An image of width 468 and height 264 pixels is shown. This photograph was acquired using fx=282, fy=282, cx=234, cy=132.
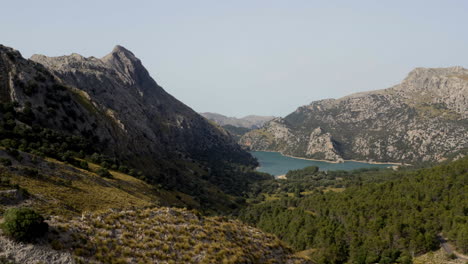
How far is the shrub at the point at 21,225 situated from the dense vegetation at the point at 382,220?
84.5 metres

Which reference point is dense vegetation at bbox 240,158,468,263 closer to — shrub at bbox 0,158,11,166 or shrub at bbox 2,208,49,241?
shrub at bbox 0,158,11,166

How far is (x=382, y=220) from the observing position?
112688 mm

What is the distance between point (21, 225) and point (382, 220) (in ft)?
400

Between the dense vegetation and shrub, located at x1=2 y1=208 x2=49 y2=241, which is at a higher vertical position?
shrub, located at x1=2 y1=208 x2=49 y2=241

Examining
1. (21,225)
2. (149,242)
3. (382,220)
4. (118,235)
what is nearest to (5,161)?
(118,235)

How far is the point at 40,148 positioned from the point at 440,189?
522ft

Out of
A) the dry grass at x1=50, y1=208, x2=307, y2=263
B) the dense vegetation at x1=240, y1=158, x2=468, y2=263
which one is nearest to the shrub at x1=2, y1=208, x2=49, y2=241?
the dry grass at x1=50, y1=208, x2=307, y2=263

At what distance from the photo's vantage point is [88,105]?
14275 cm

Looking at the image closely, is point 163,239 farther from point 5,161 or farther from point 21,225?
point 5,161

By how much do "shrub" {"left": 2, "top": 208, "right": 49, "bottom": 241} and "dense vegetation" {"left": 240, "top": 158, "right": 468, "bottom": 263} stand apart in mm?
84515

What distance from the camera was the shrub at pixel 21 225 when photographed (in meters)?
21.3

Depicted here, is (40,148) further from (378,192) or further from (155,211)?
(378,192)

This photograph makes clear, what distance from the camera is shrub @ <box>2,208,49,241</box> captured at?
21266 millimetres

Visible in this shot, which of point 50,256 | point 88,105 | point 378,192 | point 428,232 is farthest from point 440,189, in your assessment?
point 88,105
